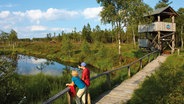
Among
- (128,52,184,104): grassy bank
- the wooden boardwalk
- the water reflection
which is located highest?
(128,52,184,104): grassy bank

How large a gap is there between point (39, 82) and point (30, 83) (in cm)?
61

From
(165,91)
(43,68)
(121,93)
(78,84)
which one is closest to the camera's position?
(78,84)

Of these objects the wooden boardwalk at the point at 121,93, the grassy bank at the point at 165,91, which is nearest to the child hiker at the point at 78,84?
the wooden boardwalk at the point at 121,93

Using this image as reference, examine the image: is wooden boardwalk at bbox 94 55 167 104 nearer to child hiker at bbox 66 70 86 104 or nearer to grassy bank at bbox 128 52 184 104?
grassy bank at bbox 128 52 184 104

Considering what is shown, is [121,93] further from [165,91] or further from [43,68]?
[43,68]

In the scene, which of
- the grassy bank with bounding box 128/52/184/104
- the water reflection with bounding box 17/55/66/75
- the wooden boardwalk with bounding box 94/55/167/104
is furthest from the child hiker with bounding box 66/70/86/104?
the water reflection with bounding box 17/55/66/75

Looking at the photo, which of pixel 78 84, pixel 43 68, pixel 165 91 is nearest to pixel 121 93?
pixel 165 91

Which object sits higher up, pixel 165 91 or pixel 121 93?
pixel 165 91

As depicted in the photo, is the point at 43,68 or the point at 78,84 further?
the point at 43,68

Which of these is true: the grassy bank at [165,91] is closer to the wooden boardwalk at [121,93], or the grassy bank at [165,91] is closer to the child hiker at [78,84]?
the wooden boardwalk at [121,93]

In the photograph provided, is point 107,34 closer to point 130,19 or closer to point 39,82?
point 130,19

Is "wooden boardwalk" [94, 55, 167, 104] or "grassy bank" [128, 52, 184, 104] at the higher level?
"grassy bank" [128, 52, 184, 104]

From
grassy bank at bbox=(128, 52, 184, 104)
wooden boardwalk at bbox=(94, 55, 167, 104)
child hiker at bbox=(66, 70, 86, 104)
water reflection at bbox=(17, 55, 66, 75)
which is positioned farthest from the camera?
water reflection at bbox=(17, 55, 66, 75)

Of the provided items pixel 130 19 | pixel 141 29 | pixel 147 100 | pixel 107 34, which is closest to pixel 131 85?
pixel 147 100
